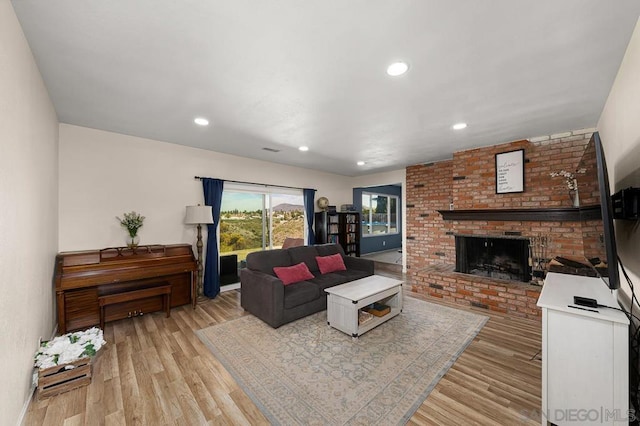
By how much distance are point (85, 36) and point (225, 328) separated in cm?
293

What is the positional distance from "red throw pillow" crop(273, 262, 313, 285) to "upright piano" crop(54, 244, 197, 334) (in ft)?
4.13

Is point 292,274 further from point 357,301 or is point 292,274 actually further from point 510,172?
point 510,172

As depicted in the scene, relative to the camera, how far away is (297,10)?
1.36 m

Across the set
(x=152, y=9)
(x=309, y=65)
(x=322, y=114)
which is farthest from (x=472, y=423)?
(x=152, y=9)

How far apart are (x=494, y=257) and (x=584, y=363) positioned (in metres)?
2.96

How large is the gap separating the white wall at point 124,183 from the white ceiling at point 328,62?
1.31ft

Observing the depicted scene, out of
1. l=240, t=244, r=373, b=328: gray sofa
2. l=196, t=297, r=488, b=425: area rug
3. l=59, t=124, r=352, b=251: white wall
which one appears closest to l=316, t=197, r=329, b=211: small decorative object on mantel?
l=240, t=244, r=373, b=328: gray sofa

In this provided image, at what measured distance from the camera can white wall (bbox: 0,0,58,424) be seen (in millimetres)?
1355

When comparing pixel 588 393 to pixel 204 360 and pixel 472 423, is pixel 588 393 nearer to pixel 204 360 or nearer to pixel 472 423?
pixel 472 423

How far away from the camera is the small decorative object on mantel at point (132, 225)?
339cm

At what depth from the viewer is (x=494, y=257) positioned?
4.02 metres

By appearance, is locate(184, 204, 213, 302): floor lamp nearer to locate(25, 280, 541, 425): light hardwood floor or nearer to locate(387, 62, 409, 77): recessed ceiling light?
locate(25, 280, 541, 425): light hardwood floor

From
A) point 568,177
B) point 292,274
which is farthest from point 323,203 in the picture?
point 568,177

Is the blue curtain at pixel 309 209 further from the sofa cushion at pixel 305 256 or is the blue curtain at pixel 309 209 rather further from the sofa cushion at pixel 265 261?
the sofa cushion at pixel 265 261
